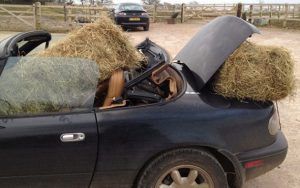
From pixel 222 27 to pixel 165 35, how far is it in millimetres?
16286

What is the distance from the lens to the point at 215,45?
3725 millimetres

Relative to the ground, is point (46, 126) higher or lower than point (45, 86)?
lower

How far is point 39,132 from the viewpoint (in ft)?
9.98

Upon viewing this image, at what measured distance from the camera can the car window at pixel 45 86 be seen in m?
3.14

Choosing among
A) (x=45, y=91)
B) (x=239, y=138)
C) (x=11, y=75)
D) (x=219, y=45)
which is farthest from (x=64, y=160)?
(x=219, y=45)

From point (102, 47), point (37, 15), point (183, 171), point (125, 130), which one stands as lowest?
point (183, 171)

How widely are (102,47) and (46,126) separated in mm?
905

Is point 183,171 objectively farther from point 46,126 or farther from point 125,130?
point 46,126

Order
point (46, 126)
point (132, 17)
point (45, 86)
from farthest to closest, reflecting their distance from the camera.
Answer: point (132, 17), point (45, 86), point (46, 126)

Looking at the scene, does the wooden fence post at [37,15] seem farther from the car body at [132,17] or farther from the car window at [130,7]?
the car window at [130,7]

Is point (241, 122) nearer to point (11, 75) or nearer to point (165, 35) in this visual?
point (11, 75)

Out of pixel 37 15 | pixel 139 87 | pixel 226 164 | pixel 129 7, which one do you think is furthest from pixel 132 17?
pixel 226 164

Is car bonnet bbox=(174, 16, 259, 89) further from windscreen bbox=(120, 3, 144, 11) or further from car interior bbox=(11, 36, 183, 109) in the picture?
windscreen bbox=(120, 3, 144, 11)

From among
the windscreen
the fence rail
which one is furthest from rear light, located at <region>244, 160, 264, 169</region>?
the windscreen
